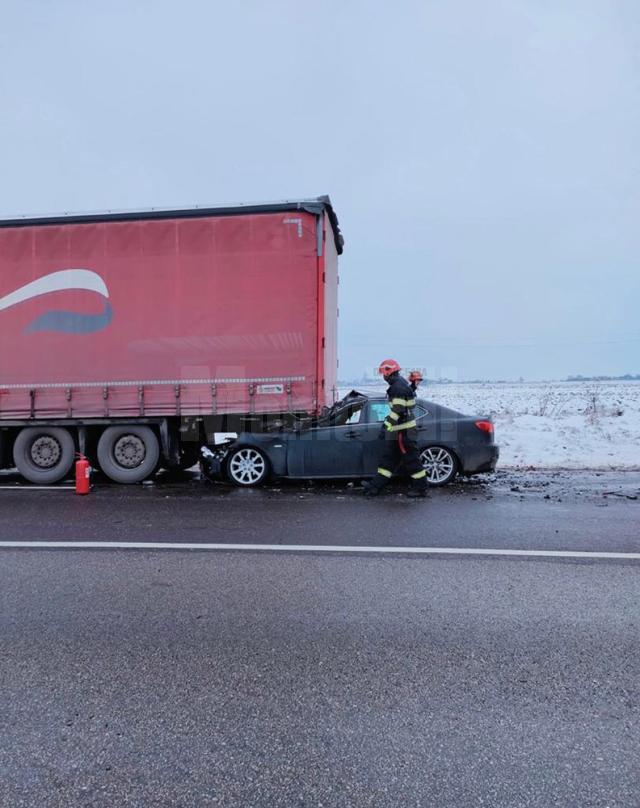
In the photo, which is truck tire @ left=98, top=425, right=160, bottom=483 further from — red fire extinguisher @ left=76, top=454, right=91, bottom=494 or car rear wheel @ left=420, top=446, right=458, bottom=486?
car rear wheel @ left=420, top=446, right=458, bottom=486

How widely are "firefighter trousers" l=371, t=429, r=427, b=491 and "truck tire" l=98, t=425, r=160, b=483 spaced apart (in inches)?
138

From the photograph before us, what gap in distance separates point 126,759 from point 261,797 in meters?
0.61

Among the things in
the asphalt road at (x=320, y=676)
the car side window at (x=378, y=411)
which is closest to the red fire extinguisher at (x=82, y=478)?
the asphalt road at (x=320, y=676)

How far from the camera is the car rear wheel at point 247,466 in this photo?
8.06 m

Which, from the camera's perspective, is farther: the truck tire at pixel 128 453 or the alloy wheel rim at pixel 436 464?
the truck tire at pixel 128 453

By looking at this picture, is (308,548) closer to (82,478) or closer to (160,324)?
(82,478)

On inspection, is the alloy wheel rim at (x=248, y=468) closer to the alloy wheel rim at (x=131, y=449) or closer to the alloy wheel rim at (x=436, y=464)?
the alloy wheel rim at (x=131, y=449)

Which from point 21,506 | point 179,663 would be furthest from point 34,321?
point 179,663

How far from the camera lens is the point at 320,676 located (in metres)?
2.86

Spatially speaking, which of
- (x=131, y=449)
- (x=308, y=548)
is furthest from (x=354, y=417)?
(x=131, y=449)

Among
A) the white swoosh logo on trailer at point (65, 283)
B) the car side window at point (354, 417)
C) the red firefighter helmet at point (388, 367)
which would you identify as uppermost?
the white swoosh logo on trailer at point (65, 283)

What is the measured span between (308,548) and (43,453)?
5.65 metres

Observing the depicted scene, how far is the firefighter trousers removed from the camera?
723cm

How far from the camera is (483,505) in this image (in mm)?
6762
